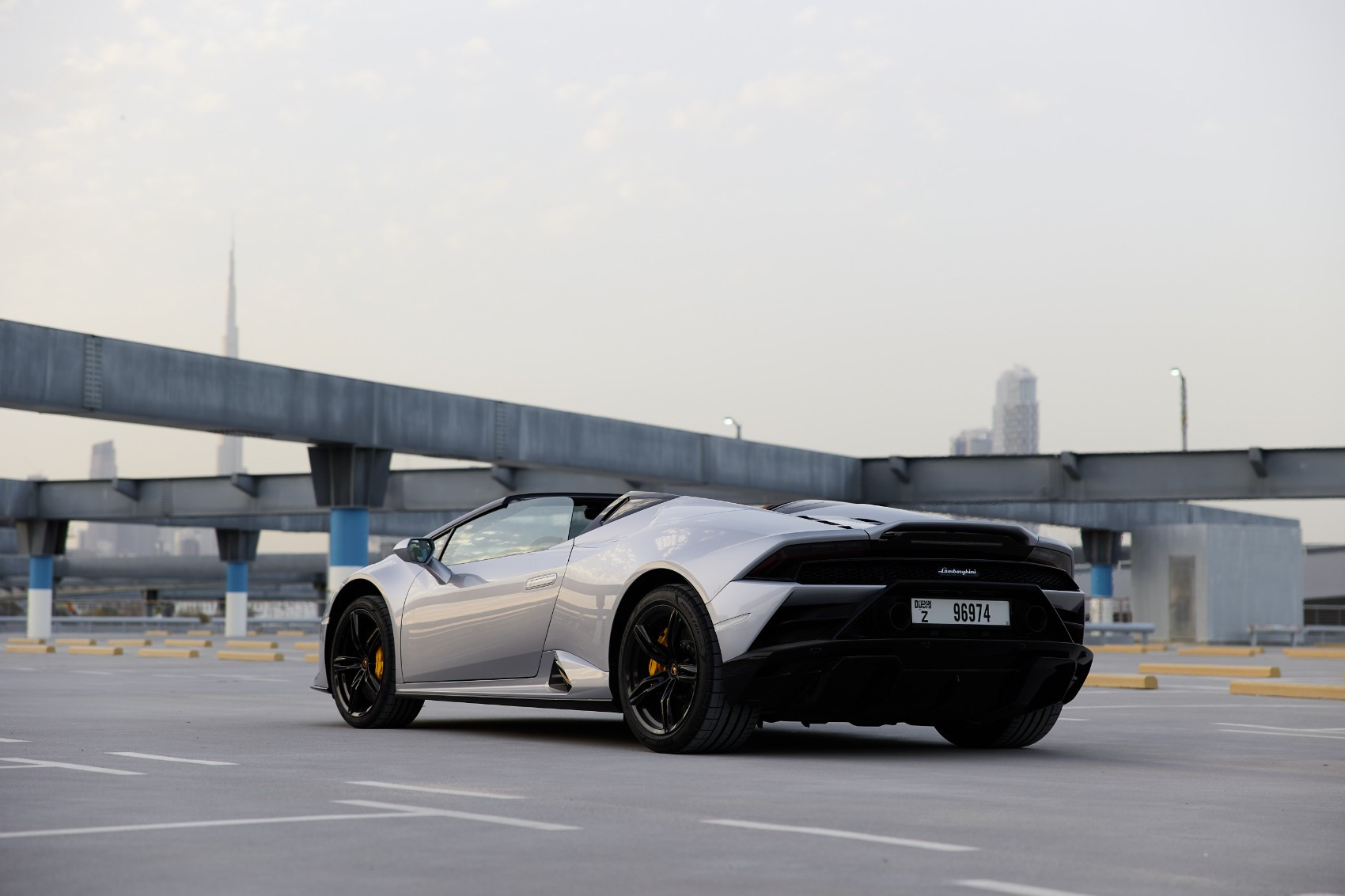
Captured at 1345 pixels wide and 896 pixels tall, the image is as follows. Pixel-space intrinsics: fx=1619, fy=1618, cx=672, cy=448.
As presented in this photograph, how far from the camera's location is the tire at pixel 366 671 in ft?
29.2

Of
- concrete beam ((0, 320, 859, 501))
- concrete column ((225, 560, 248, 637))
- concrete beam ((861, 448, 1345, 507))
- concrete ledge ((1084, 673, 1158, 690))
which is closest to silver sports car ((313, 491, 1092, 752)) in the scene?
concrete ledge ((1084, 673, 1158, 690))

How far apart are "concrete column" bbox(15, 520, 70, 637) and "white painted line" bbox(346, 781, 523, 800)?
42410 mm

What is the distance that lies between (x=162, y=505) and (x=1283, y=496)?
28.1 metres

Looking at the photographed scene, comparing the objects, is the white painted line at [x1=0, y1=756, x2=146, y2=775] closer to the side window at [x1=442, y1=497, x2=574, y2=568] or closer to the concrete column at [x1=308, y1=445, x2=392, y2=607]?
the side window at [x1=442, y1=497, x2=574, y2=568]

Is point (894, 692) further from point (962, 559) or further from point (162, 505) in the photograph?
point (162, 505)

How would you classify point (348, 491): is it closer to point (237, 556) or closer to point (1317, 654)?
point (1317, 654)

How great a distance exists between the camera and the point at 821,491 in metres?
39.4

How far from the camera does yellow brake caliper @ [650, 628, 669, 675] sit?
23.6 ft

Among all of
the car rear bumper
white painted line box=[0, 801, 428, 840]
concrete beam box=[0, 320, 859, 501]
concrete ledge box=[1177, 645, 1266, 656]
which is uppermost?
concrete beam box=[0, 320, 859, 501]

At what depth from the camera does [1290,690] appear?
14.2 meters

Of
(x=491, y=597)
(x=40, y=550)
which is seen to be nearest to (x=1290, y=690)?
(x=491, y=597)

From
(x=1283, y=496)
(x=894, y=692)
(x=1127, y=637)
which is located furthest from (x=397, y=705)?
(x=1127, y=637)

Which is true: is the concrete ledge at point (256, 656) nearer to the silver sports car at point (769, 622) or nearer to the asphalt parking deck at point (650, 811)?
the asphalt parking deck at point (650, 811)

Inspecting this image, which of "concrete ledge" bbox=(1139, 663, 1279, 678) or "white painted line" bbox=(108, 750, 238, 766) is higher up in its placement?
"white painted line" bbox=(108, 750, 238, 766)
